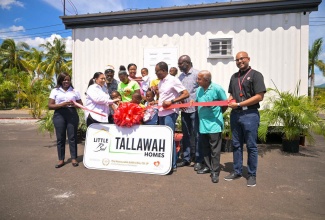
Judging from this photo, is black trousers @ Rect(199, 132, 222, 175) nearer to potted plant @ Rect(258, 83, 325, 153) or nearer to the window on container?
potted plant @ Rect(258, 83, 325, 153)

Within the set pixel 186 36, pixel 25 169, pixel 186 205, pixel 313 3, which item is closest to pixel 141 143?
pixel 186 205

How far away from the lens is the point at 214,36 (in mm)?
7012

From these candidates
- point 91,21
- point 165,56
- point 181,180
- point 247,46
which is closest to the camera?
point 181,180

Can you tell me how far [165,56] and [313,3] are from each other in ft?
13.2

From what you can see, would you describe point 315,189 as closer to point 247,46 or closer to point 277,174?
point 277,174

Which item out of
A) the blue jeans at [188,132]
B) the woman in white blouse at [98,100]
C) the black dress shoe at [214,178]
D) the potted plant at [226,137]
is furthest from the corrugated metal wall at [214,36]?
the black dress shoe at [214,178]

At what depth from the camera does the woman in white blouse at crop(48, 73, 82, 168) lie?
4.96m

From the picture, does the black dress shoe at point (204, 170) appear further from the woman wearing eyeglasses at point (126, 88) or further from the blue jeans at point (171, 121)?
the woman wearing eyeglasses at point (126, 88)

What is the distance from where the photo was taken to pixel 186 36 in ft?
23.7

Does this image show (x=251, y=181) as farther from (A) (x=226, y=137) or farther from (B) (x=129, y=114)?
(B) (x=129, y=114)

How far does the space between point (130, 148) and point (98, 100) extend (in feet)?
3.71

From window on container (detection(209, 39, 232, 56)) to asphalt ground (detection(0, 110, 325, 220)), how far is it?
313cm

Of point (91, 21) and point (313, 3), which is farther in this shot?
point (91, 21)

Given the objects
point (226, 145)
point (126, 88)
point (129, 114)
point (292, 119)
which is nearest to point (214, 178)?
point (129, 114)
